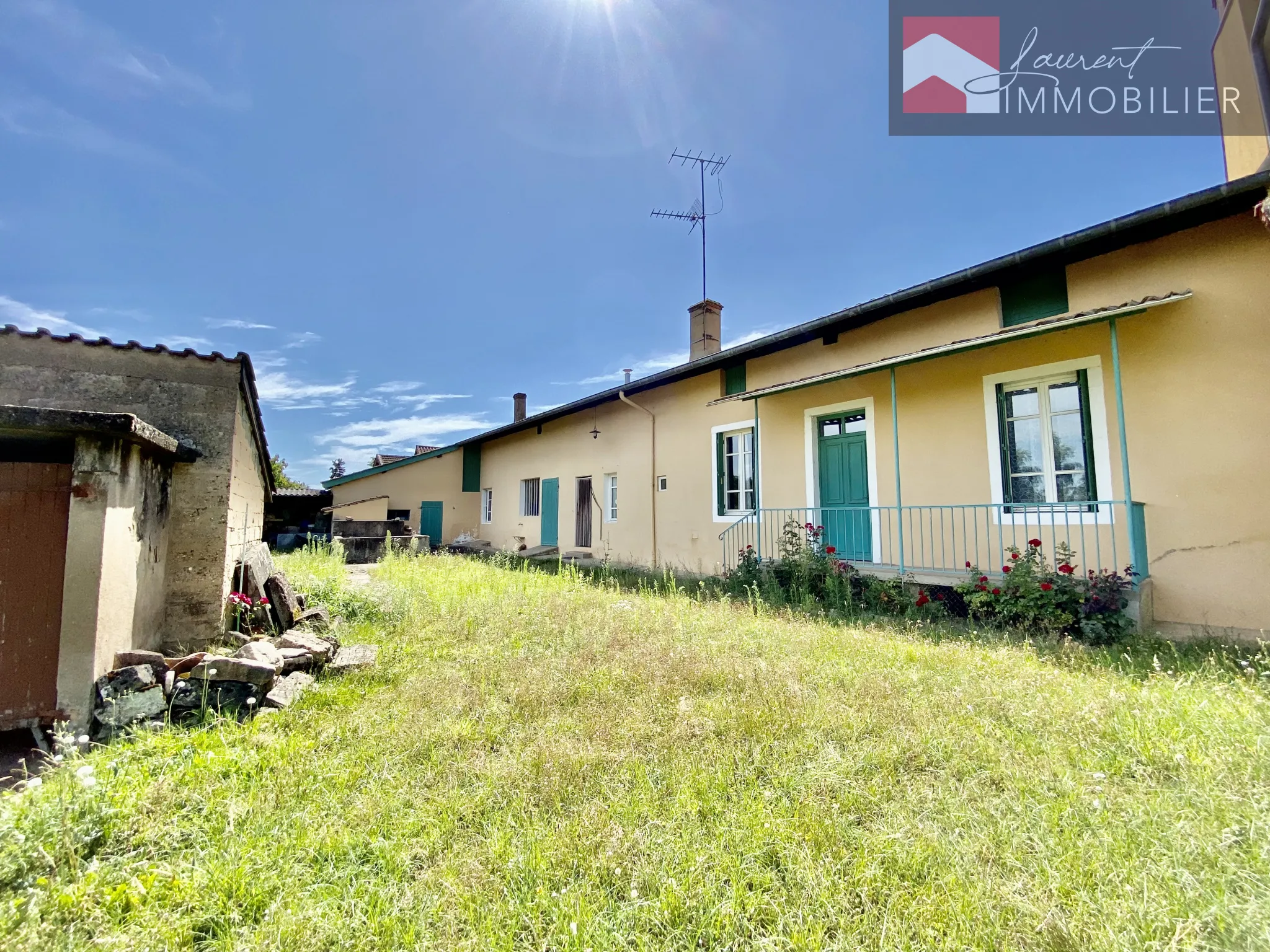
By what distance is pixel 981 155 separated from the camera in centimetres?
663

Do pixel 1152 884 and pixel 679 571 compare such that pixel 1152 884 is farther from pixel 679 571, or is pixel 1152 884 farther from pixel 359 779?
pixel 679 571

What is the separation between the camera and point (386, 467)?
54.0ft

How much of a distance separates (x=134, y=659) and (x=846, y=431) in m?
7.58

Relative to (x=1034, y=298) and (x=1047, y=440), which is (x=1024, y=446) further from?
(x=1034, y=298)

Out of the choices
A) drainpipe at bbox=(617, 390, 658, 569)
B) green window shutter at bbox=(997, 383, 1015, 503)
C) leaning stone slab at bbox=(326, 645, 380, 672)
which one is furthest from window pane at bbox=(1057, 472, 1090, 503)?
leaning stone slab at bbox=(326, 645, 380, 672)

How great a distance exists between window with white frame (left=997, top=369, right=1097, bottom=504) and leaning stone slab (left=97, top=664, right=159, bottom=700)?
7.36 m

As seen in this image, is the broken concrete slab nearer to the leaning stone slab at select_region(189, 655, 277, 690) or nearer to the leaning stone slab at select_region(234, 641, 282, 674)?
the leaning stone slab at select_region(189, 655, 277, 690)

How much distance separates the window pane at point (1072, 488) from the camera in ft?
16.9

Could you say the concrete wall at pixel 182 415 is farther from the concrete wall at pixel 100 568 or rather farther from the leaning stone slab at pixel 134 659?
the leaning stone slab at pixel 134 659

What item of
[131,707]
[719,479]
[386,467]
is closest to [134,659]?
[131,707]

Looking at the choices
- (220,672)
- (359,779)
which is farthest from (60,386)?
(359,779)

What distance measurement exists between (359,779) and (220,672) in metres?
1.50

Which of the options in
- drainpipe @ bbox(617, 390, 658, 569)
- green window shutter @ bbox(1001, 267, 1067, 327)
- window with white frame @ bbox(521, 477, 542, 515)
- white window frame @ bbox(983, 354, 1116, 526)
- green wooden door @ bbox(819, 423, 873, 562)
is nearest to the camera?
white window frame @ bbox(983, 354, 1116, 526)

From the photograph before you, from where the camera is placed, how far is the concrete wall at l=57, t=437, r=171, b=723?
108 inches
